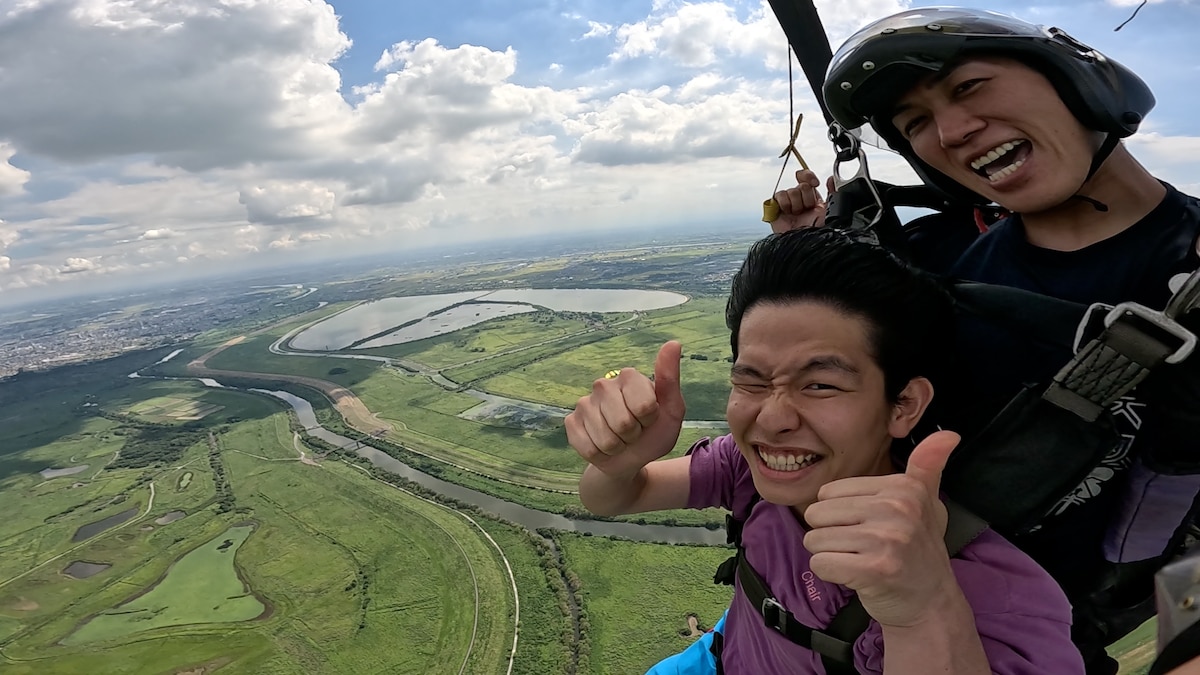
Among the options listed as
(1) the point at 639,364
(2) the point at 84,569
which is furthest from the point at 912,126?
(1) the point at 639,364

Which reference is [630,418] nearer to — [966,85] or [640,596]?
[966,85]

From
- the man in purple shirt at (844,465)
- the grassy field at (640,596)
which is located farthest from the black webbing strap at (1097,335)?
the grassy field at (640,596)

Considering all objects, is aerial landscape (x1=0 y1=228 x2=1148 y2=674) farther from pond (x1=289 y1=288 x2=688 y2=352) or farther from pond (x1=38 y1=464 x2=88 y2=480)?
pond (x1=289 y1=288 x2=688 y2=352)

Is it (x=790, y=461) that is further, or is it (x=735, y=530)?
(x=735, y=530)

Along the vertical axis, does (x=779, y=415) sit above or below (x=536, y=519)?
above

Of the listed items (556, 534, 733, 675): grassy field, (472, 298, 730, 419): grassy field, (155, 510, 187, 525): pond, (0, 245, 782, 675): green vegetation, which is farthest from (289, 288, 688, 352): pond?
(556, 534, 733, 675): grassy field

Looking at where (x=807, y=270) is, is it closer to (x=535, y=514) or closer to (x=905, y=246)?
(x=905, y=246)

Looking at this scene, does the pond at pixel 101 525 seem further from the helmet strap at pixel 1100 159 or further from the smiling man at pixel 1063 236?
the helmet strap at pixel 1100 159
